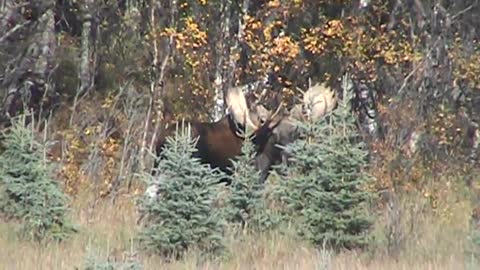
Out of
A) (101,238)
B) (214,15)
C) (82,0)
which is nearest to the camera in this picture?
(101,238)

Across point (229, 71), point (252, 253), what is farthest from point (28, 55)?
point (252, 253)

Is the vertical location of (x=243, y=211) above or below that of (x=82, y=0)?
below

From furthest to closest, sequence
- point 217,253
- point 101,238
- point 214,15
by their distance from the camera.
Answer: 1. point 214,15
2. point 101,238
3. point 217,253

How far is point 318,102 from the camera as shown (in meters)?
13.5

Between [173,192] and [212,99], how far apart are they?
837cm

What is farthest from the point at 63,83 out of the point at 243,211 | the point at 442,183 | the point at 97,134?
the point at 243,211

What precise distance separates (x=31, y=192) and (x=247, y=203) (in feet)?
6.88

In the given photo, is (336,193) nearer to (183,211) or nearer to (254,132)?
(183,211)

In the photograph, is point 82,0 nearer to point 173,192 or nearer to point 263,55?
point 263,55

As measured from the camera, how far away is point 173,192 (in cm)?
994

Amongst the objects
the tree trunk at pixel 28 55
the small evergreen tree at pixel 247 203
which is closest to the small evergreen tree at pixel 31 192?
the small evergreen tree at pixel 247 203

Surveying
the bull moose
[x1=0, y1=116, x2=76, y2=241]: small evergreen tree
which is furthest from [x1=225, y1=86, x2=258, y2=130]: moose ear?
[x1=0, y1=116, x2=76, y2=241]: small evergreen tree

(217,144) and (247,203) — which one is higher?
(217,144)

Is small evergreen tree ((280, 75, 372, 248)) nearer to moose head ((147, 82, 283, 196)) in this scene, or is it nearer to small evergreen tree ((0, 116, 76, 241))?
small evergreen tree ((0, 116, 76, 241))
